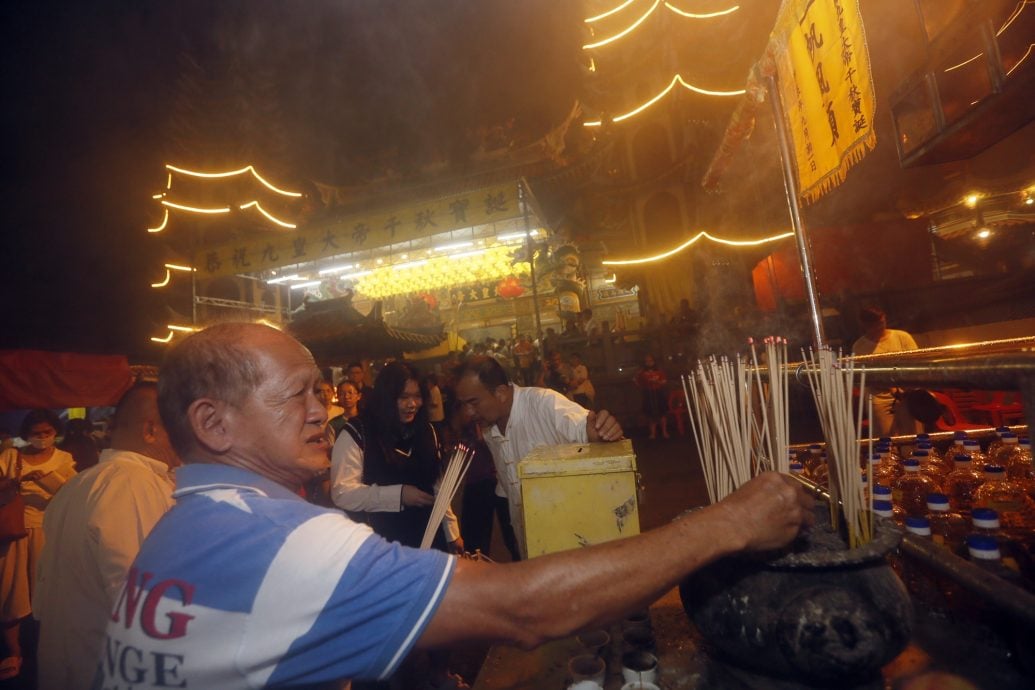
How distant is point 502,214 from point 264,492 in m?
7.91

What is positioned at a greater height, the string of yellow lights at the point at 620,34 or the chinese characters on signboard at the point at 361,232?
the string of yellow lights at the point at 620,34

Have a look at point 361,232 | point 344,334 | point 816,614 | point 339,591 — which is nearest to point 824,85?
point 816,614

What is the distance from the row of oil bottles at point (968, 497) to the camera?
3.84 feet

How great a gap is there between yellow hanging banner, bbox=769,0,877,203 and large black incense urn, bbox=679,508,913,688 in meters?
1.84

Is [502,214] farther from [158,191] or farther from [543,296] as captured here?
[543,296]

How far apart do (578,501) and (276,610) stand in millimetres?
846

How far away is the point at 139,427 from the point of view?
7.70ft

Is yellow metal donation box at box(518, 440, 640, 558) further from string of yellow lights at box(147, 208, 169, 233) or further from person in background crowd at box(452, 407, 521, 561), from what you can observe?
string of yellow lights at box(147, 208, 169, 233)

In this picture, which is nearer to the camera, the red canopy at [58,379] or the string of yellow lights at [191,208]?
the red canopy at [58,379]

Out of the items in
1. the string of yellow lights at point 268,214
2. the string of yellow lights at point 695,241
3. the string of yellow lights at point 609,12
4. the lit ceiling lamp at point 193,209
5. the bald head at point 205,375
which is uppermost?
the string of yellow lights at point 609,12

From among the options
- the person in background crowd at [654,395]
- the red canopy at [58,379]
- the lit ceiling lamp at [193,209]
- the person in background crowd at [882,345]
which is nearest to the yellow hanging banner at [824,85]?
the person in background crowd at [882,345]

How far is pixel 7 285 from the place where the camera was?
5.82 metres

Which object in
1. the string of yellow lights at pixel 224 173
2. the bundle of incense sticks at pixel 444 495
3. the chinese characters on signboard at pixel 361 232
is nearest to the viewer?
the bundle of incense sticks at pixel 444 495

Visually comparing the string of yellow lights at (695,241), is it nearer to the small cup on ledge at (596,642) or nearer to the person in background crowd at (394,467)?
the person in background crowd at (394,467)
